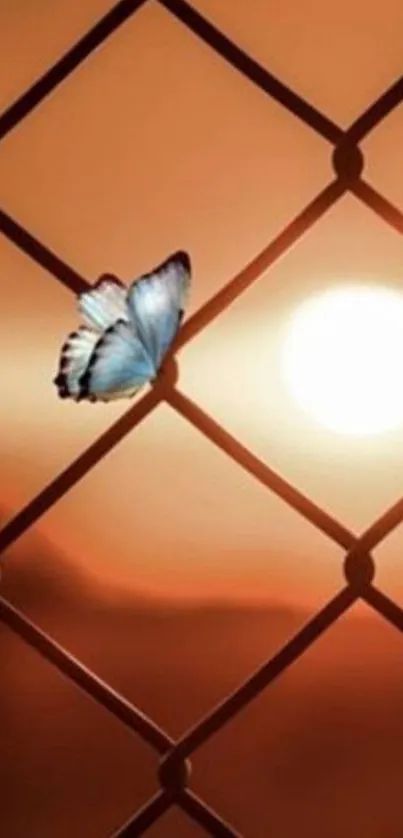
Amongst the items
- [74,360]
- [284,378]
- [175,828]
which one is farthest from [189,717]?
[74,360]

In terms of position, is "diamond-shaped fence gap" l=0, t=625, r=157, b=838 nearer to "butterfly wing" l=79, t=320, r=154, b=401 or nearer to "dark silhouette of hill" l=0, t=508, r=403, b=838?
"dark silhouette of hill" l=0, t=508, r=403, b=838

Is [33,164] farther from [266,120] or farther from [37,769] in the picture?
[37,769]

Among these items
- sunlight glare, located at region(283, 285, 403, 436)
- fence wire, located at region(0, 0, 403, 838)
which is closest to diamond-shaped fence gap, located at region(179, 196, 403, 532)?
sunlight glare, located at region(283, 285, 403, 436)

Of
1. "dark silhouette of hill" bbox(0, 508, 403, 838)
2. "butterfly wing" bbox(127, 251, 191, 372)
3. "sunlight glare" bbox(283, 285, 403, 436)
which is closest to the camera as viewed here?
"butterfly wing" bbox(127, 251, 191, 372)

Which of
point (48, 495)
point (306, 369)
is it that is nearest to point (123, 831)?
point (48, 495)

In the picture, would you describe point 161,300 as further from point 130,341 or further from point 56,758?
point 56,758

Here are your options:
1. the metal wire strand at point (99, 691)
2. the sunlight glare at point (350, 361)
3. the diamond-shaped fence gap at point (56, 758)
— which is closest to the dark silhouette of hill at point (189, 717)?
the diamond-shaped fence gap at point (56, 758)

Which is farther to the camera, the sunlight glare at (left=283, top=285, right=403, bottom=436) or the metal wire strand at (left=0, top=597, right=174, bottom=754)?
the sunlight glare at (left=283, top=285, right=403, bottom=436)
